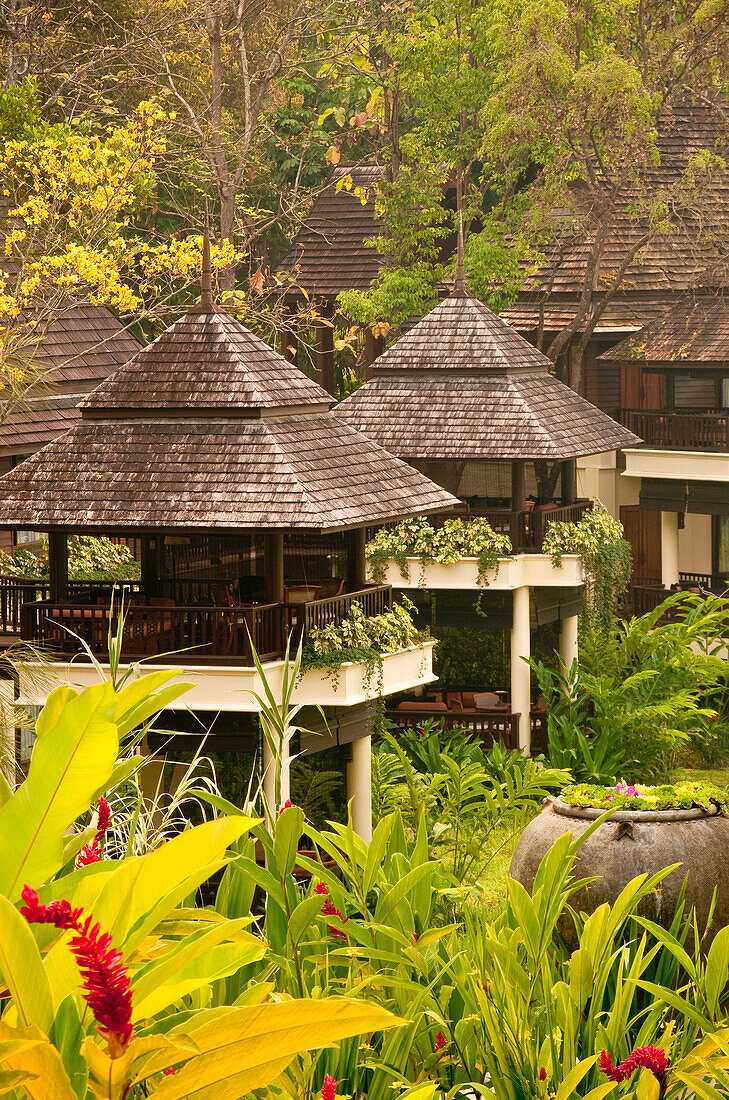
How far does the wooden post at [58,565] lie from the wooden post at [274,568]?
2.37 metres

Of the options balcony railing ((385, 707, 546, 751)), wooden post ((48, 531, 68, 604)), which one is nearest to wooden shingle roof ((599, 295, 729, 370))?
balcony railing ((385, 707, 546, 751))

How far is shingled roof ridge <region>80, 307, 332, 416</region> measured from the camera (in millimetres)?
19062

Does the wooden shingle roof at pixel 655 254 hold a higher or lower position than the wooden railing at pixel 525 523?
higher

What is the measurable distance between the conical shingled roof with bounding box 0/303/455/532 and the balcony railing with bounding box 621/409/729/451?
1256 centimetres

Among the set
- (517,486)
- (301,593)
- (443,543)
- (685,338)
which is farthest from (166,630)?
(685,338)

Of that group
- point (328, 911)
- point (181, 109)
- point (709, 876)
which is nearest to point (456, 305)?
point (181, 109)

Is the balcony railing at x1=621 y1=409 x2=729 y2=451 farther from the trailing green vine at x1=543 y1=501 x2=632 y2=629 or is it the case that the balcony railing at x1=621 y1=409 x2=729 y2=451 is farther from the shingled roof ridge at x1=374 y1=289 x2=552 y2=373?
the shingled roof ridge at x1=374 y1=289 x2=552 y2=373

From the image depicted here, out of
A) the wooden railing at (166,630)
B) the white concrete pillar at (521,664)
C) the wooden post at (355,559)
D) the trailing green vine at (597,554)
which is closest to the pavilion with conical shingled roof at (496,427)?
the white concrete pillar at (521,664)

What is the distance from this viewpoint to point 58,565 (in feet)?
63.5

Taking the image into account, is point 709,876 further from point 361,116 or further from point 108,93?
point 361,116

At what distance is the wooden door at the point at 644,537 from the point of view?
34.7 metres

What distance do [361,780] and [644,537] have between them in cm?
1643

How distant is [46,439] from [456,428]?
20.3ft

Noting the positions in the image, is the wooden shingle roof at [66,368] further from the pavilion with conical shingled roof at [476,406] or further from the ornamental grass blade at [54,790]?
the ornamental grass blade at [54,790]
